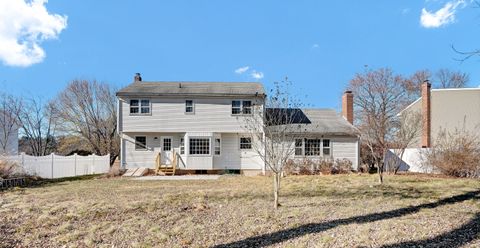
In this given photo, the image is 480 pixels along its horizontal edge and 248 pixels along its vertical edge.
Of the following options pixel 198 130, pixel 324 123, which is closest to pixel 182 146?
pixel 198 130

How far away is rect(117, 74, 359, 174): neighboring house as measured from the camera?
20.4m

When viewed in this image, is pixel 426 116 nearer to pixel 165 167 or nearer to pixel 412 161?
pixel 412 161

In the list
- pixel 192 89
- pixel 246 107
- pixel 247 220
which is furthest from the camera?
pixel 192 89

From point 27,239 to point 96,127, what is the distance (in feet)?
97.7

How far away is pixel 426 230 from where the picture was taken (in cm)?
589

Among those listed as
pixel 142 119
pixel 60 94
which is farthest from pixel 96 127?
pixel 142 119

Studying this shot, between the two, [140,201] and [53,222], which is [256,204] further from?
[53,222]

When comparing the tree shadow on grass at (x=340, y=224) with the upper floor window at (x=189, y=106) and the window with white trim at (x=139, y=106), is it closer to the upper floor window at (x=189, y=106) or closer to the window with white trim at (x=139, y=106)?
the upper floor window at (x=189, y=106)

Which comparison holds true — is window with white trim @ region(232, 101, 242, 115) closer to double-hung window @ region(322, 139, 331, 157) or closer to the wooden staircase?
the wooden staircase

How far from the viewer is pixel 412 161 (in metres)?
21.0

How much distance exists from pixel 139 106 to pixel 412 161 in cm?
1799

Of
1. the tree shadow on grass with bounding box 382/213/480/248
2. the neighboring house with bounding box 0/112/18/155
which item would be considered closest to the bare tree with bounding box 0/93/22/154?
the neighboring house with bounding box 0/112/18/155

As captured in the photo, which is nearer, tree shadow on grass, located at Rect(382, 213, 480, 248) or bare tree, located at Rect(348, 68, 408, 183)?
tree shadow on grass, located at Rect(382, 213, 480, 248)

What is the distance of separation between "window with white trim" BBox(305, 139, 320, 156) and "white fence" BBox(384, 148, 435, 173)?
4.12 meters
